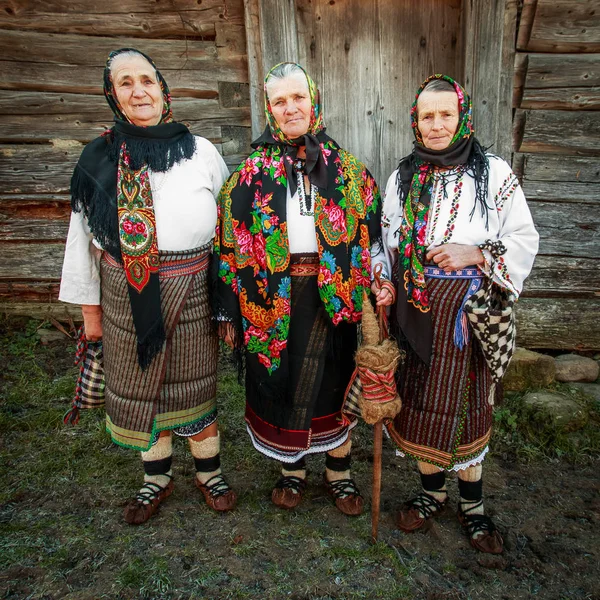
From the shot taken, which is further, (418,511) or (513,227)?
(418,511)

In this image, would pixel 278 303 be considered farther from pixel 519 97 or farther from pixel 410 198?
pixel 519 97

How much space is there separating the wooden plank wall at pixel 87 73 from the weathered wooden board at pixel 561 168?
6.55ft

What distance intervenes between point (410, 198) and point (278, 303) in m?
0.68

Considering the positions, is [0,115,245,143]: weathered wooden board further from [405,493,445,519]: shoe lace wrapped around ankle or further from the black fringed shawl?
[405,493,445,519]: shoe lace wrapped around ankle

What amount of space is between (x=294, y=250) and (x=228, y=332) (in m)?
0.48

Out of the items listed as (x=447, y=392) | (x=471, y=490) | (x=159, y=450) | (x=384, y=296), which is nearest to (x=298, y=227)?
(x=384, y=296)

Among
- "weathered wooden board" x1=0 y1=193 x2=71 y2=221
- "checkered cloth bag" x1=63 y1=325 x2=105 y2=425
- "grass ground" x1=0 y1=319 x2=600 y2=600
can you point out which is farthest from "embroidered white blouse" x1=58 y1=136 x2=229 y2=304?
"weathered wooden board" x1=0 y1=193 x2=71 y2=221

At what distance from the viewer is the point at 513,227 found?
6.44 feet

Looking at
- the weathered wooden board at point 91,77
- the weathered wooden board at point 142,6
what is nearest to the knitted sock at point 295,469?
the weathered wooden board at point 91,77

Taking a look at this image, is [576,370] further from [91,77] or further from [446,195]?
[91,77]

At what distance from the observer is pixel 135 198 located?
203 centimetres

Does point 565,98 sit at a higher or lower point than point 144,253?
higher

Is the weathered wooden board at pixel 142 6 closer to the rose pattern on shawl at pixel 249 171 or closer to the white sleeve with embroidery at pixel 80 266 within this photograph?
the rose pattern on shawl at pixel 249 171

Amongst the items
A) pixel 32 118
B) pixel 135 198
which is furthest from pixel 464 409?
pixel 32 118
